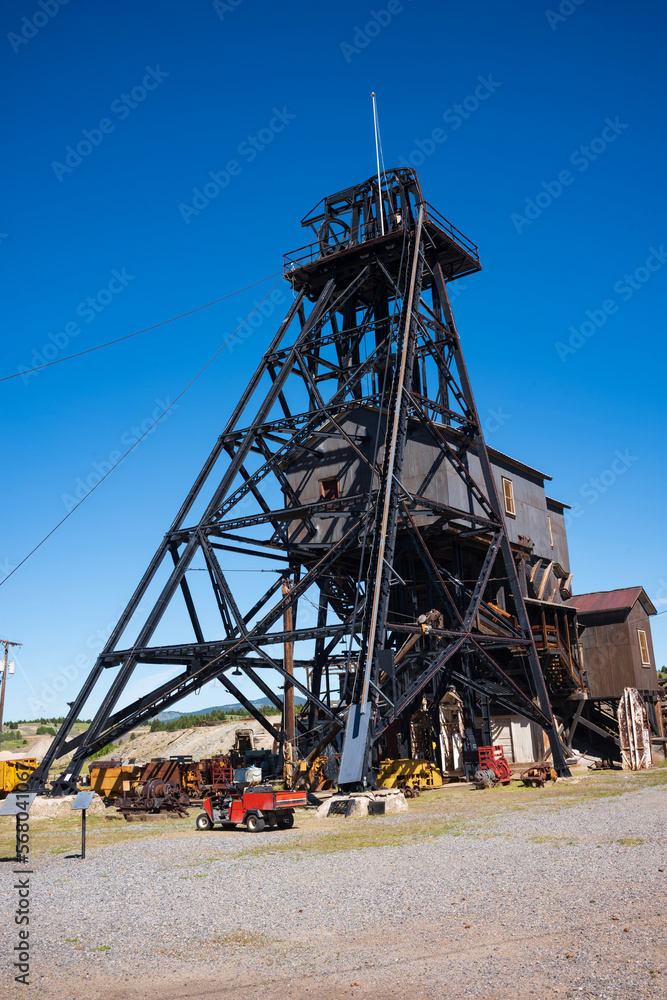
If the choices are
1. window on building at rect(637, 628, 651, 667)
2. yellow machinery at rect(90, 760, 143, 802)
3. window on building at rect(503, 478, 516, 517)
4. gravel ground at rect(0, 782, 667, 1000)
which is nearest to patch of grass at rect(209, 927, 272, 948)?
gravel ground at rect(0, 782, 667, 1000)

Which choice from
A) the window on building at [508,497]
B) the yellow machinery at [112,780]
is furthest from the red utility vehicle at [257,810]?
the window on building at [508,497]

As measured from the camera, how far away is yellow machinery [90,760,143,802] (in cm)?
2491

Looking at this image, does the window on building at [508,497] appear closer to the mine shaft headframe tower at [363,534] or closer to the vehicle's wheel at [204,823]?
the mine shaft headframe tower at [363,534]

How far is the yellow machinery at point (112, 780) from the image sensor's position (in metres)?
24.9

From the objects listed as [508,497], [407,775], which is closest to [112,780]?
[407,775]

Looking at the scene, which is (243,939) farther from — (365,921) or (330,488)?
(330,488)

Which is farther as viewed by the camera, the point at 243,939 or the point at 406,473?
the point at 406,473

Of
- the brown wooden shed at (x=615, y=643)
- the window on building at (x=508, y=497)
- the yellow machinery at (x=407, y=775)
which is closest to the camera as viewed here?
the yellow machinery at (x=407, y=775)

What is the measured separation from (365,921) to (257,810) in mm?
8344

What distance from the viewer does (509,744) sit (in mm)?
30734

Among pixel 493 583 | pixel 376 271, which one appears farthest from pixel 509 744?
pixel 376 271

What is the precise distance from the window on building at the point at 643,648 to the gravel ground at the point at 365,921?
19913 millimetres

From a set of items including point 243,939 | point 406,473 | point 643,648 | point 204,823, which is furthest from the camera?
point 643,648

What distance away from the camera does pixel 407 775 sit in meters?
23.1
